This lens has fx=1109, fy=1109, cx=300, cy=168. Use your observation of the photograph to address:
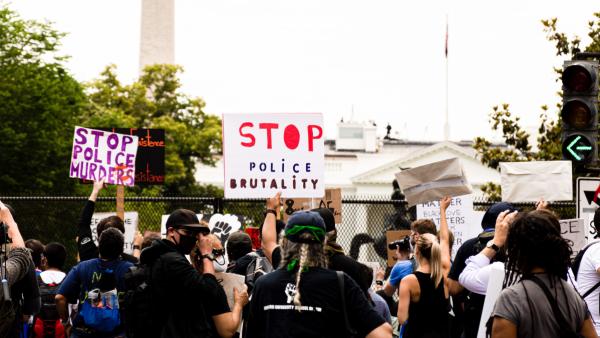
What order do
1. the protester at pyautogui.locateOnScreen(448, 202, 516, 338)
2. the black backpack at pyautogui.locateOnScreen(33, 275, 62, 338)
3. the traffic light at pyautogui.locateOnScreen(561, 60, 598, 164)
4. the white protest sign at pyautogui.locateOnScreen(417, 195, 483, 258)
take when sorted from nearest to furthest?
the protester at pyautogui.locateOnScreen(448, 202, 516, 338), the black backpack at pyautogui.locateOnScreen(33, 275, 62, 338), the traffic light at pyautogui.locateOnScreen(561, 60, 598, 164), the white protest sign at pyautogui.locateOnScreen(417, 195, 483, 258)

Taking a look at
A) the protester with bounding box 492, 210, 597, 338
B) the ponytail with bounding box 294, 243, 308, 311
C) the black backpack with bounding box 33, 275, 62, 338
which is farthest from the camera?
the black backpack with bounding box 33, 275, 62, 338

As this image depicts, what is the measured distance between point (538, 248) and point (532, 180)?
6.88m

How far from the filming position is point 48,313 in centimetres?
1038

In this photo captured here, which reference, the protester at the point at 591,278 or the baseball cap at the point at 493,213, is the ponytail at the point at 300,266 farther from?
the baseball cap at the point at 493,213

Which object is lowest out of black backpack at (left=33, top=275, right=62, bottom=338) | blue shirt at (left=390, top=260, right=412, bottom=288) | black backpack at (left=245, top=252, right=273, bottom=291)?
black backpack at (left=33, top=275, right=62, bottom=338)

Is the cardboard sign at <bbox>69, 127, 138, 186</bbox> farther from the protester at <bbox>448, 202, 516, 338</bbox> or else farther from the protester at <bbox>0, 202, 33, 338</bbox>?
the protester at <bbox>448, 202, 516, 338</bbox>

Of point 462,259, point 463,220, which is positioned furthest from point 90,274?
point 463,220

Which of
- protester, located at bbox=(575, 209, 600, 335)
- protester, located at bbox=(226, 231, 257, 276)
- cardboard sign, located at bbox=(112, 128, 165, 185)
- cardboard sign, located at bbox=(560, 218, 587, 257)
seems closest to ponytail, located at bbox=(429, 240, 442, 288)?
protester, located at bbox=(575, 209, 600, 335)

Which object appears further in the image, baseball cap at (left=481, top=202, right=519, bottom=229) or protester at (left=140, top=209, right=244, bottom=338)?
baseball cap at (left=481, top=202, right=519, bottom=229)

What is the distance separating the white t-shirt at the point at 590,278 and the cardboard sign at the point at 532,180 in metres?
4.67

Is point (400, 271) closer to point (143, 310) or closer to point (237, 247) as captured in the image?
point (237, 247)

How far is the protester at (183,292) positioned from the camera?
6.70m

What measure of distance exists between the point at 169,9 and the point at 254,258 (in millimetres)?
86482

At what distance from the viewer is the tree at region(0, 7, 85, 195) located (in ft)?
144
